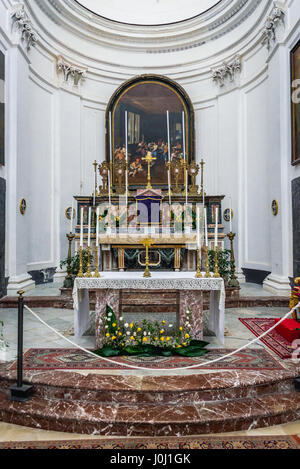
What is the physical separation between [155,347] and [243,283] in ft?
19.8

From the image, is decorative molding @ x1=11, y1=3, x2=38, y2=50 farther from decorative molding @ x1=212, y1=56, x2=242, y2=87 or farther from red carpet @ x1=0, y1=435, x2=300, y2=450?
red carpet @ x1=0, y1=435, x2=300, y2=450

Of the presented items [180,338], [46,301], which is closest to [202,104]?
[46,301]

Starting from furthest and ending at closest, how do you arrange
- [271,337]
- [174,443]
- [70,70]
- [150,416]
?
[70,70]
[271,337]
[150,416]
[174,443]

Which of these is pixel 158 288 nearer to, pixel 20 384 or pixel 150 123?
pixel 20 384

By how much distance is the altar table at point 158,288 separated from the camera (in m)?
4.72

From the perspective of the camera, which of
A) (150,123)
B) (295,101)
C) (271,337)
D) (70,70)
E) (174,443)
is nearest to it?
(174,443)

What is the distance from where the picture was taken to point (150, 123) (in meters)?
11.6

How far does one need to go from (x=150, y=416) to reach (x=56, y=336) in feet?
8.26

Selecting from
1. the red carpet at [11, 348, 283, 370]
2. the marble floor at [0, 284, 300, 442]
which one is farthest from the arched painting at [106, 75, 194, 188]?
the red carpet at [11, 348, 283, 370]

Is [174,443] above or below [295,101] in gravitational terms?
below

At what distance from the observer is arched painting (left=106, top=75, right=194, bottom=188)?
1138cm

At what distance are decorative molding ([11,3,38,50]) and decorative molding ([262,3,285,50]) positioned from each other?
5991 millimetres

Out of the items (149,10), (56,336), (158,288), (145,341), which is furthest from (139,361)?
(149,10)

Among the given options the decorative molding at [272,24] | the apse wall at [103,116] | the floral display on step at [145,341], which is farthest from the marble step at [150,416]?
the decorative molding at [272,24]
